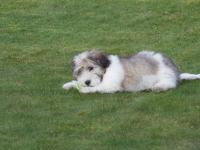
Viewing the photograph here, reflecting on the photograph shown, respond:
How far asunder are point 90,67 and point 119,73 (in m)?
0.54

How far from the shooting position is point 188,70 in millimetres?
14672

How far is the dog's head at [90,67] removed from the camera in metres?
12.3

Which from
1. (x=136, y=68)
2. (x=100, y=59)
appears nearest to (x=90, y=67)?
(x=100, y=59)

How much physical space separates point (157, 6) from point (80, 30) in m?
3.22

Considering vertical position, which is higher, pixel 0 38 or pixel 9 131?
pixel 9 131

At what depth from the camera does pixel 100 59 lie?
12.5 m

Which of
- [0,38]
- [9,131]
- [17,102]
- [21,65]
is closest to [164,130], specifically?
[9,131]

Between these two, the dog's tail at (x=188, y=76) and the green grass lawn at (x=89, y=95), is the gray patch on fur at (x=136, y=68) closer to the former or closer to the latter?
the green grass lawn at (x=89, y=95)

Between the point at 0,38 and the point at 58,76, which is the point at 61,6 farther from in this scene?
the point at 58,76

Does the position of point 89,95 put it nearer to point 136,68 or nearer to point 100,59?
point 100,59

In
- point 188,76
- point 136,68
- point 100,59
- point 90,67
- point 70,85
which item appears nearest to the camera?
point 90,67

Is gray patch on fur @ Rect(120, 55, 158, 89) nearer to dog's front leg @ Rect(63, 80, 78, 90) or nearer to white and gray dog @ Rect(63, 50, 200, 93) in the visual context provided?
white and gray dog @ Rect(63, 50, 200, 93)

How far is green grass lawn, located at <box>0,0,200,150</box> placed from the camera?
9.94 m

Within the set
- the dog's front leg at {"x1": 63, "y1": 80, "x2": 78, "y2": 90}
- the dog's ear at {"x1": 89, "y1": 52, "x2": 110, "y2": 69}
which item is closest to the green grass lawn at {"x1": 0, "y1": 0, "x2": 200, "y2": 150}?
the dog's front leg at {"x1": 63, "y1": 80, "x2": 78, "y2": 90}
